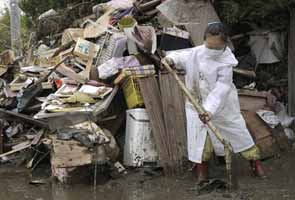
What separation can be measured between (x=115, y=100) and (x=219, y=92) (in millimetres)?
2024

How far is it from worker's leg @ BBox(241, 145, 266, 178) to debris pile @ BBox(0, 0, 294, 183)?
73cm

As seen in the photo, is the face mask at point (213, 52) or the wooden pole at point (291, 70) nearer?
the face mask at point (213, 52)

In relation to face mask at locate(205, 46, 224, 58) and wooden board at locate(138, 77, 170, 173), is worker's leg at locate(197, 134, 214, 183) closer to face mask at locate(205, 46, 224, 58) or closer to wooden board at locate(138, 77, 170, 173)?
wooden board at locate(138, 77, 170, 173)

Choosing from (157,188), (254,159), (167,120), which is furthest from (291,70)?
(157,188)

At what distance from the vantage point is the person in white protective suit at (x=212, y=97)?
20.1 feet

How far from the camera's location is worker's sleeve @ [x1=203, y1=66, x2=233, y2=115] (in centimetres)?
607

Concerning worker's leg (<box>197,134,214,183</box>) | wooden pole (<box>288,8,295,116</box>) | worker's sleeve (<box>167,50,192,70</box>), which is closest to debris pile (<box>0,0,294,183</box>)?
wooden pole (<box>288,8,295,116</box>)

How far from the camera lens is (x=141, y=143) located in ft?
23.3

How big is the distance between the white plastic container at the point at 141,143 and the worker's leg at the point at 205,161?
791mm

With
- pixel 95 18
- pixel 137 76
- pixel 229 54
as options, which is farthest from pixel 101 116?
pixel 95 18

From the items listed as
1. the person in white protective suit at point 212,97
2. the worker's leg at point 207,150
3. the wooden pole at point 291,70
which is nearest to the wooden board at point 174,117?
the person in white protective suit at point 212,97

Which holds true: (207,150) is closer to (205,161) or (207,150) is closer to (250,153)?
(205,161)

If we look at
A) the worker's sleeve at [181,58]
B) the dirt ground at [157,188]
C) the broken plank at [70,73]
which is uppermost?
the worker's sleeve at [181,58]

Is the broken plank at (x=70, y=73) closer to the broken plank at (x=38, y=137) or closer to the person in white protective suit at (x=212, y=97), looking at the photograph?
the broken plank at (x=38, y=137)
